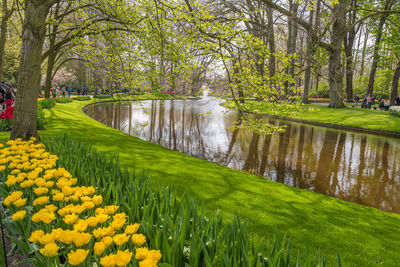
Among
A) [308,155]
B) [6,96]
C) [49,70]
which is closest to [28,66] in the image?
[6,96]

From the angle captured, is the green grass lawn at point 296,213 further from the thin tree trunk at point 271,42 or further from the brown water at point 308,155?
the thin tree trunk at point 271,42

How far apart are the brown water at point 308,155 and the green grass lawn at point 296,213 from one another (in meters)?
1.82

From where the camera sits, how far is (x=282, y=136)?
48.3 ft

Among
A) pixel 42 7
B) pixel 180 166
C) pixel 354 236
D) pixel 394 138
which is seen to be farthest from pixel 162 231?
pixel 394 138

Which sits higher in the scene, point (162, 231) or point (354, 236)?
point (162, 231)

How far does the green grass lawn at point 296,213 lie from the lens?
3.23m

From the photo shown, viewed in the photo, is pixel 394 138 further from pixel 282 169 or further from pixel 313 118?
pixel 282 169

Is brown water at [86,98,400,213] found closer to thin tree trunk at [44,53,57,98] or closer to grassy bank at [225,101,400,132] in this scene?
grassy bank at [225,101,400,132]

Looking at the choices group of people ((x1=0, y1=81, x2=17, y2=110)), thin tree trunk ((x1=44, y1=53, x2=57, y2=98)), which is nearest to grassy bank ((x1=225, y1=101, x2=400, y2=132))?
group of people ((x1=0, y1=81, x2=17, y2=110))

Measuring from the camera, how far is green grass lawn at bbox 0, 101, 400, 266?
127 inches

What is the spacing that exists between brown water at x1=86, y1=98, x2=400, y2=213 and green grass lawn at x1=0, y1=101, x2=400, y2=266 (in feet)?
5.99

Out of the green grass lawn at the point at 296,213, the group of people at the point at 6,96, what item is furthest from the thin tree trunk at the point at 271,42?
the group of people at the point at 6,96

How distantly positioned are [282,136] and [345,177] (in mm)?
6932

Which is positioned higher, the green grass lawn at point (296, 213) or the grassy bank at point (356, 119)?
the grassy bank at point (356, 119)
